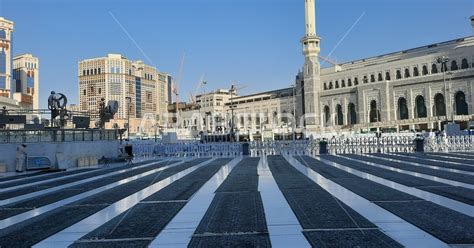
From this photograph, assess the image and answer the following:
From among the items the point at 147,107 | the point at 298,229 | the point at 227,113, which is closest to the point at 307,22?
the point at 227,113

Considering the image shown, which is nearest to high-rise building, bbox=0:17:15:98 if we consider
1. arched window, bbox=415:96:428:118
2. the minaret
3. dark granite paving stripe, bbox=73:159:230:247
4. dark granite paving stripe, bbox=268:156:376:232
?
the minaret

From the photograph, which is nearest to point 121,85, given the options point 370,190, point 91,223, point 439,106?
point 439,106

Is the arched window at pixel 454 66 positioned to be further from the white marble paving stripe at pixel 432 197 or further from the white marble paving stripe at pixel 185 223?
the white marble paving stripe at pixel 185 223

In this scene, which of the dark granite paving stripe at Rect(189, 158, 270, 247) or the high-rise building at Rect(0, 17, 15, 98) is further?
the high-rise building at Rect(0, 17, 15, 98)

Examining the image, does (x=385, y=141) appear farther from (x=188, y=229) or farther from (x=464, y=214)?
(x=188, y=229)

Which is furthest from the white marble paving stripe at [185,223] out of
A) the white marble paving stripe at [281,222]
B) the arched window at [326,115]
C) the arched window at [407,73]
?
the arched window at [326,115]

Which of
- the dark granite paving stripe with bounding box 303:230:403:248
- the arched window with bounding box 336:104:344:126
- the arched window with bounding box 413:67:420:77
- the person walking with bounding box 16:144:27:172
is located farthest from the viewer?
the arched window with bounding box 336:104:344:126

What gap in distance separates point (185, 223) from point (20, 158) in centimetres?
1588

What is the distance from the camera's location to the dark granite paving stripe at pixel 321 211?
5943 millimetres

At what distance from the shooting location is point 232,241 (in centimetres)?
515

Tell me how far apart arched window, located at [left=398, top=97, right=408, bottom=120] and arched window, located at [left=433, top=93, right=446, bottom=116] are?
714cm

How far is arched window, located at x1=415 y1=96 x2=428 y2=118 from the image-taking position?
90.4 metres

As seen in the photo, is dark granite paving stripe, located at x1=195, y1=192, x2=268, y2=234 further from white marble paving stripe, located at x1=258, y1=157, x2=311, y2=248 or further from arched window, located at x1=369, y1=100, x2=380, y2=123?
arched window, located at x1=369, y1=100, x2=380, y2=123

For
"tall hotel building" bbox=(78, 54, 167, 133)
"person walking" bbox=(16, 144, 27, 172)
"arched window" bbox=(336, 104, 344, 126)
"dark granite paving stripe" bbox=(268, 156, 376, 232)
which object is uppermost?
→ "tall hotel building" bbox=(78, 54, 167, 133)
